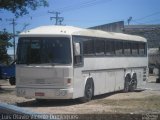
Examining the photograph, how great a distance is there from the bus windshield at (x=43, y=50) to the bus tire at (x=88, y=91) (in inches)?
84.1

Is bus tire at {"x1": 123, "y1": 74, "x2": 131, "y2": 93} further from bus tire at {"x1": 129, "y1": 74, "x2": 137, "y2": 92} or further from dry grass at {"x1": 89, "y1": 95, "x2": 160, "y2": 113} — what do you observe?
dry grass at {"x1": 89, "y1": 95, "x2": 160, "y2": 113}

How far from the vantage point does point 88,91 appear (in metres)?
19.8

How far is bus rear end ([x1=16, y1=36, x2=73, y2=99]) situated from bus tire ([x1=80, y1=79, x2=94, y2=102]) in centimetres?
152

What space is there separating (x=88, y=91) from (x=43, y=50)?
3004 mm

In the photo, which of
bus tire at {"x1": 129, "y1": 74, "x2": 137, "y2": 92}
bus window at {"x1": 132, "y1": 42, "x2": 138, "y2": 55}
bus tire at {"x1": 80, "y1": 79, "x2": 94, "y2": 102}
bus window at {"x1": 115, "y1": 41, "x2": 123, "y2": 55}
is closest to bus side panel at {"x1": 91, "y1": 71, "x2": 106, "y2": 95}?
bus tire at {"x1": 80, "y1": 79, "x2": 94, "y2": 102}

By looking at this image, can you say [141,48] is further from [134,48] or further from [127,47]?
[127,47]

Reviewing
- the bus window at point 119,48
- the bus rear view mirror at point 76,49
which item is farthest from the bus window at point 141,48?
the bus rear view mirror at point 76,49

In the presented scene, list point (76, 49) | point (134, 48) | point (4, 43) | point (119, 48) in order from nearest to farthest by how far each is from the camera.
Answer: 1. point (76, 49)
2. point (119, 48)
3. point (134, 48)
4. point (4, 43)

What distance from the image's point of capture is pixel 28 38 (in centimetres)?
1864

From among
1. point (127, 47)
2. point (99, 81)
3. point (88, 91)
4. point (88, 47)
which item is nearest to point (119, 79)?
point (127, 47)

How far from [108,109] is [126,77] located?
9194 millimetres

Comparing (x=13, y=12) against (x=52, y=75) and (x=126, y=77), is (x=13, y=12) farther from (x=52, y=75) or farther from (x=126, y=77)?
(x=52, y=75)

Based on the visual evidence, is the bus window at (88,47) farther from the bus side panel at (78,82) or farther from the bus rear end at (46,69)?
the bus rear end at (46,69)

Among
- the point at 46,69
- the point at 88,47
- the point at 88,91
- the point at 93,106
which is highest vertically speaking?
the point at 88,47
